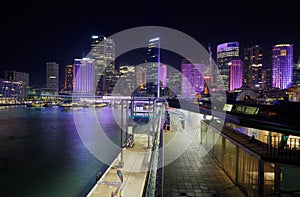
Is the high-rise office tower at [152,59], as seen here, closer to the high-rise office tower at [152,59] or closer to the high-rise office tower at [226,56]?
the high-rise office tower at [152,59]

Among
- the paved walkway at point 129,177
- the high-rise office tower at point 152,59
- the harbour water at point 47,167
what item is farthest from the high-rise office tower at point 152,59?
the paved walkway at point 129,177

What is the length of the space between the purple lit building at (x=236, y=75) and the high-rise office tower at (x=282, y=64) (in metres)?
11.8

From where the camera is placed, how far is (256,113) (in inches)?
251

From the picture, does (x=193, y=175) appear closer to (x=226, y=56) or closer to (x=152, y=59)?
Answer: (x=152, y=59)

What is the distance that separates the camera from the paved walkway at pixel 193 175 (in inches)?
181

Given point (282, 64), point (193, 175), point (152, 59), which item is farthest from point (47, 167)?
point (282, 64)

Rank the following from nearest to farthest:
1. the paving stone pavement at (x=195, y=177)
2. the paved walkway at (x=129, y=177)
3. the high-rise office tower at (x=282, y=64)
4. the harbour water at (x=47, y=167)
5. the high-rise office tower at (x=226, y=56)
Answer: the paving stone pavement at (x=195, y=177)
the paved walkway at (x=129, y=177)
the harbour water at (x=47, y=167)
the high-rise office tower at (x=282, y=64)
the high-rise office tower at (x=226, y=56)

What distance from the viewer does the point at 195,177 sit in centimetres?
536

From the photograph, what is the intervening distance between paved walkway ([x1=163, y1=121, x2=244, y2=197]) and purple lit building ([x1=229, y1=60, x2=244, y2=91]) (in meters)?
79.1

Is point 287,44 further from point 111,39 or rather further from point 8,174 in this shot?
point 8,174

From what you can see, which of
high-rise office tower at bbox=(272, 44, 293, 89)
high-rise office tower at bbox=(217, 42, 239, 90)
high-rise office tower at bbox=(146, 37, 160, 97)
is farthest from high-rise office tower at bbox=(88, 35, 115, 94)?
high-rise office tower at bbox=(272, 44, 293, 89)

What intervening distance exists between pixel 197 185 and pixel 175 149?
2.82 m

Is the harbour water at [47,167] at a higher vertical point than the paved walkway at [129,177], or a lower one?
lower

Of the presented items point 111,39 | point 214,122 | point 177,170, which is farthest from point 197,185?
point 111,39
